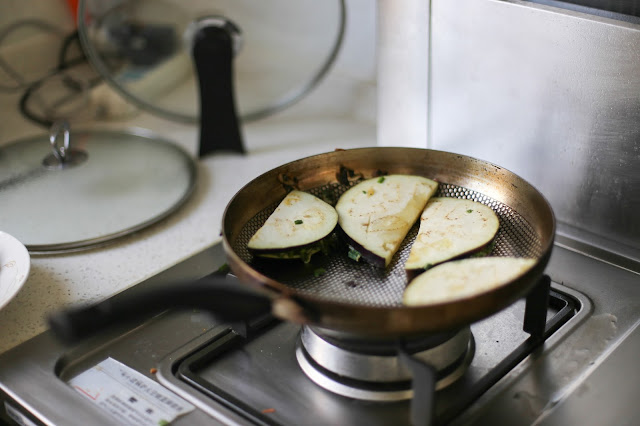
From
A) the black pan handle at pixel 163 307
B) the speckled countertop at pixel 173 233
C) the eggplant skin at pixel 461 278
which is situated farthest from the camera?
the speckled countertop at pixel 173 233

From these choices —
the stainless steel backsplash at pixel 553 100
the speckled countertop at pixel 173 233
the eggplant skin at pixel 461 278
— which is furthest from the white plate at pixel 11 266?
the stainless steel backsplash at pixel 553 100

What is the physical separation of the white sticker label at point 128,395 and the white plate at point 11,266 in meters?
0.14

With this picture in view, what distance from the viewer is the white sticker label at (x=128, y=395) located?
2.13 feet

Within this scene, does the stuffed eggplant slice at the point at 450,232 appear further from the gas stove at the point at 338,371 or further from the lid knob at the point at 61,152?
the lid knob at the point at 61,152

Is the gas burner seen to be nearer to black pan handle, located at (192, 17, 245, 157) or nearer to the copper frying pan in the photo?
the copper frying pan

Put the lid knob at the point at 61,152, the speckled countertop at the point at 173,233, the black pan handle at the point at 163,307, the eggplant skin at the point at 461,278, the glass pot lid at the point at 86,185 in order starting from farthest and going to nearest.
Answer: the lid knob at the point at 61,152 < the glass pot lid at the point at 86,185 < the speckled countertop at the point at 173,233 < the eggplant skin at the point at 461,278 < the black pan handle at the point at 163,307

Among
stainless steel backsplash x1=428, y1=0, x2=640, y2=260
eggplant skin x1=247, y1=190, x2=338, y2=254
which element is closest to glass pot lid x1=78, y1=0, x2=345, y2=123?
stainless steel backsplash x1=428, y1=0, x2=640, y2=260

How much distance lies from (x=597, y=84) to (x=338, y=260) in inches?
14.2

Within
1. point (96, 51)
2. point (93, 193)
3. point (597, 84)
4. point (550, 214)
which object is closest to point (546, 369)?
point (550, 214)

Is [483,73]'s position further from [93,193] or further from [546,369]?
[93,193]

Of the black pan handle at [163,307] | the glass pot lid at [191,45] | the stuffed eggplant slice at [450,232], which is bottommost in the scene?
the stuffed eggplant slice at [450,232]

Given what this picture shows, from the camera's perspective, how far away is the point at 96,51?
114cm

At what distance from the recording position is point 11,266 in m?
0.82

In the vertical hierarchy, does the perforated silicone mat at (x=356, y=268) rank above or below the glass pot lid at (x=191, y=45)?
below
